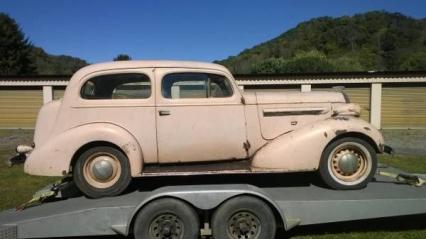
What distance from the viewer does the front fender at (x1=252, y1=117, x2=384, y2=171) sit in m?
5.90

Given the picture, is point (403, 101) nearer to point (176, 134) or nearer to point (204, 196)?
point (176, 134)

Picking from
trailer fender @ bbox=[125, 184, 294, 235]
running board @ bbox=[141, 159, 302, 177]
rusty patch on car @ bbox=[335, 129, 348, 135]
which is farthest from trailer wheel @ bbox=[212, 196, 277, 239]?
rusty patch on car @ bbox=[335, 129, 348, 135]

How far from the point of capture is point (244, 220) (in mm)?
5324

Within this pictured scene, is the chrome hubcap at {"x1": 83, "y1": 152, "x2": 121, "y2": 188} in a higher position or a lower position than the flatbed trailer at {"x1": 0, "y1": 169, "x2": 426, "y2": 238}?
higher

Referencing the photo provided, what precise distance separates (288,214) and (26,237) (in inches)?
113

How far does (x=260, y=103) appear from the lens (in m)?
6.09

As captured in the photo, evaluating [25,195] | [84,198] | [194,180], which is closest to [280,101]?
[194,180]

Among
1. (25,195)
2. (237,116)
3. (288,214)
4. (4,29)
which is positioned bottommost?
(25,195)

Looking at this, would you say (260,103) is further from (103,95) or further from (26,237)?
(26,237)

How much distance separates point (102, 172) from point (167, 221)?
1103mm

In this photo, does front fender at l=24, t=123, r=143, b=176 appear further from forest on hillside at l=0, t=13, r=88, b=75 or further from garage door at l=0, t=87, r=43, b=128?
forest on hillside at l=0, t=13, r=88, b=75

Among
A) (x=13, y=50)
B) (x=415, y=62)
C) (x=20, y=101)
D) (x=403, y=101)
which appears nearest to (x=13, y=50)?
(x=13, y=50)

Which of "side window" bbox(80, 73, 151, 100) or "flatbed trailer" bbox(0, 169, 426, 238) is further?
"side window" bbox(80, 73, 151, 100)

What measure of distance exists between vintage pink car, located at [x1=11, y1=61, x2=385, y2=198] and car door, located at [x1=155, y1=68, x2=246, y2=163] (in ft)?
0.04
